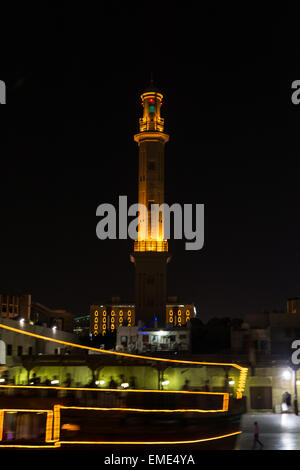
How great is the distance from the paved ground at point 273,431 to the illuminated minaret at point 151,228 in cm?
4314

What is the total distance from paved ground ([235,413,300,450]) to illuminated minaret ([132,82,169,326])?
4314cm

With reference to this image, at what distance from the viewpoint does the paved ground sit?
23516 millimetres

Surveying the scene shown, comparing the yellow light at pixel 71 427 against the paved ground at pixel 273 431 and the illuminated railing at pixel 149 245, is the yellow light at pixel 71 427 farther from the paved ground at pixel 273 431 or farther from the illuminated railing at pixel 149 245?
the illuminated railing at pixel 149 245

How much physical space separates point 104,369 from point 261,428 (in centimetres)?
1645

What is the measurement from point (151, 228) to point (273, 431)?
55.1m

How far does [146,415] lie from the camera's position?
29547mm

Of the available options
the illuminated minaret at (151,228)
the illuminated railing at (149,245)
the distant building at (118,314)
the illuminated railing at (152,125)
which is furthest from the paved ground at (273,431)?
the distant building at (118,314)

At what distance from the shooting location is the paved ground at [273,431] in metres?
23.5

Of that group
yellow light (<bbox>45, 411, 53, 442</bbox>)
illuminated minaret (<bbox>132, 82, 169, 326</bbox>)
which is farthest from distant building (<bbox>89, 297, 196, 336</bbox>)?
yellow light (<bbox>45, 411, 53, 442</bbox>)

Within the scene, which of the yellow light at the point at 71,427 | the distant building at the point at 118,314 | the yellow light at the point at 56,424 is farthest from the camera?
the distant building at the point at 118,314

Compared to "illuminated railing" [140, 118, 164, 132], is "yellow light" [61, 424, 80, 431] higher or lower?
lower

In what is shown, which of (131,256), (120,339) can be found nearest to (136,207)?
(131,256)

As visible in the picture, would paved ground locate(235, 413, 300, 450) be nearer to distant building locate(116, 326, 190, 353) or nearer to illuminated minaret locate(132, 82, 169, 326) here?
distant building locate(116, 326, 190, 353)
